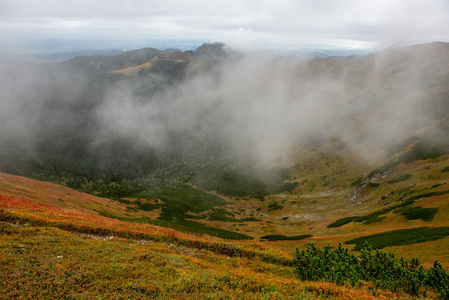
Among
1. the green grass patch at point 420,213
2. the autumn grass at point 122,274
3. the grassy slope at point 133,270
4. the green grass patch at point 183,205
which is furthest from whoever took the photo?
the green grass patch at point 183,205

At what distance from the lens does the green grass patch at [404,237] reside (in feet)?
113

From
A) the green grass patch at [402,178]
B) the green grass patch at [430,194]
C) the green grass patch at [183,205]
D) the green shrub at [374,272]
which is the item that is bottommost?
the green grass patch at [183,205]

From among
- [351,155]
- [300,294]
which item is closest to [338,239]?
[300,294]

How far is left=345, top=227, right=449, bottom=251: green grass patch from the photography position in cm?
3439

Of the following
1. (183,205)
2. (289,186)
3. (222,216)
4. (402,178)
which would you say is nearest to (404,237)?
(402,178)

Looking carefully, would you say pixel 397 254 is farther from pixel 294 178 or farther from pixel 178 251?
pixel 294 178

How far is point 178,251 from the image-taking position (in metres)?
24.1

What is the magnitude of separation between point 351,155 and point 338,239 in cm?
12853

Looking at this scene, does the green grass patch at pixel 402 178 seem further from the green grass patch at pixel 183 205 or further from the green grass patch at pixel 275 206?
the green grass patch at pixel 183 205

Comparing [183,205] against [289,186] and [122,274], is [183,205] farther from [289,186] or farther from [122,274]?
[122,274]

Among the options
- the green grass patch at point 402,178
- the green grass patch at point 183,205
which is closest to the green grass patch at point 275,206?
the green grass patch at point 183,205

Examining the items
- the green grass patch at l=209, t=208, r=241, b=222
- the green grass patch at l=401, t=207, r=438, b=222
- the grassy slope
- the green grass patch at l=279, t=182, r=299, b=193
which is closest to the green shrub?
the grassy slope

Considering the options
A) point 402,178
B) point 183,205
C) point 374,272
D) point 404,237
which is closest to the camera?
point 374,272

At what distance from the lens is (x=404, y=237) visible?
38.3 metres
